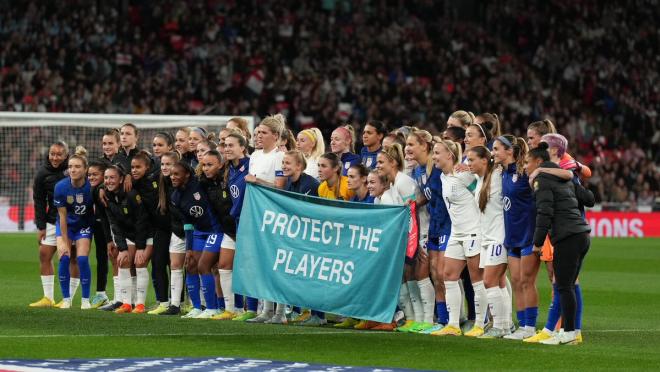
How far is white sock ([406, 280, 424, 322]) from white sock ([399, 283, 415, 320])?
4 cm

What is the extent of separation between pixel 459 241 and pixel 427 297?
31.7 inches

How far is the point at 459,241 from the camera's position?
1323 centimetres

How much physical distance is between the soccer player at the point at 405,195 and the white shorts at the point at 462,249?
0.60 m

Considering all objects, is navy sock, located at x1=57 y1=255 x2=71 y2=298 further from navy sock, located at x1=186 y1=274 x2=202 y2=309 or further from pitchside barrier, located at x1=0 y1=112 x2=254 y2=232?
pitchside barrier, located at x1=0 y1=112 x2=254 y2=232

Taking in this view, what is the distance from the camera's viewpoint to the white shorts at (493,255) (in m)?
12.9

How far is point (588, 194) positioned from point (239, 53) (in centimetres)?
2700

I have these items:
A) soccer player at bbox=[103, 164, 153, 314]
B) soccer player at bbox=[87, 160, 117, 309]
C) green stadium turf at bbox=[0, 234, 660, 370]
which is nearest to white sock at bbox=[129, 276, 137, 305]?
soccer player at bbox=[103, 164, 153, 314]

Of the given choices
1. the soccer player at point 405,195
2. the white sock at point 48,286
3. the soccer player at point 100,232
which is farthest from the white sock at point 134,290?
the soccer player at point 405,195

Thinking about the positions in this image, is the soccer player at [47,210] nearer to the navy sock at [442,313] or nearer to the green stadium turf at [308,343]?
the green stadium turf at [308,343]

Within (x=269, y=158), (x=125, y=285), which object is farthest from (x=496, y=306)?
(x=125, y=285)

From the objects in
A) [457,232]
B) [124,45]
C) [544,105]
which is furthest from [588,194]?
[544,105]

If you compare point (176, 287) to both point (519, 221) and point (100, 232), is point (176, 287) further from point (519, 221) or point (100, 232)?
point (519, 221)

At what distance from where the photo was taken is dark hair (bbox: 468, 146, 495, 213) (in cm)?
1299

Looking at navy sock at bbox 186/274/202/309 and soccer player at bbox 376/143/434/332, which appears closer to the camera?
soccer player at bbox 376/143/434/332
